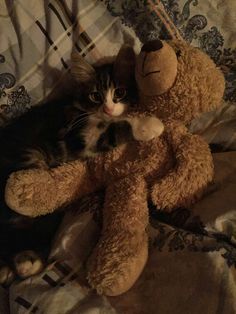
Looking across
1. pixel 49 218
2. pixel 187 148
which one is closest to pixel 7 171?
pixel 49 218

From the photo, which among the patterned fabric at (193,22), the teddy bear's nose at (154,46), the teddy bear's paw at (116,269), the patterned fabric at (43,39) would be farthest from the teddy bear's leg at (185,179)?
the patterned fabric at (43,39)

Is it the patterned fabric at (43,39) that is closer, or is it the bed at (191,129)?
the bed at (191,129)

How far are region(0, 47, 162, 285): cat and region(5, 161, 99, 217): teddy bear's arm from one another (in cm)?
5

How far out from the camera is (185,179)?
862 millimetres

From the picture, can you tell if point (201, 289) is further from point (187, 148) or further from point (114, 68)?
point (114, 68)

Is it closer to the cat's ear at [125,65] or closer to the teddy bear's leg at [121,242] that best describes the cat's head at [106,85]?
the cat's ear at [125,65]

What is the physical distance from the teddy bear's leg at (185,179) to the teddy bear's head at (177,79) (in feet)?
0.29

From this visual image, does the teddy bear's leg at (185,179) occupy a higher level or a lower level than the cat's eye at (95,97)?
Result: lower

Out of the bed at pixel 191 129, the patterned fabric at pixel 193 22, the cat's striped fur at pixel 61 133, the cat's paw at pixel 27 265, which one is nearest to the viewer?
the bed at pixel 191 129

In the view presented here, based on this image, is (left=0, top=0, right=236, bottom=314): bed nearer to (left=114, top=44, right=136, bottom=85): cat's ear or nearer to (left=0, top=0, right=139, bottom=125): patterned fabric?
(left=0, top=0, right=139, bottom=125): patterned fabric

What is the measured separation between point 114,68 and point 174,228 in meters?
0.48

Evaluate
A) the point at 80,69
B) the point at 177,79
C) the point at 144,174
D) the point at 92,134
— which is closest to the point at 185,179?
the point at 144,174

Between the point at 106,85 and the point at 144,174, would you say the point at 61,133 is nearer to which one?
the point at 106,85

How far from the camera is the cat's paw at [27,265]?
0.90 metres
